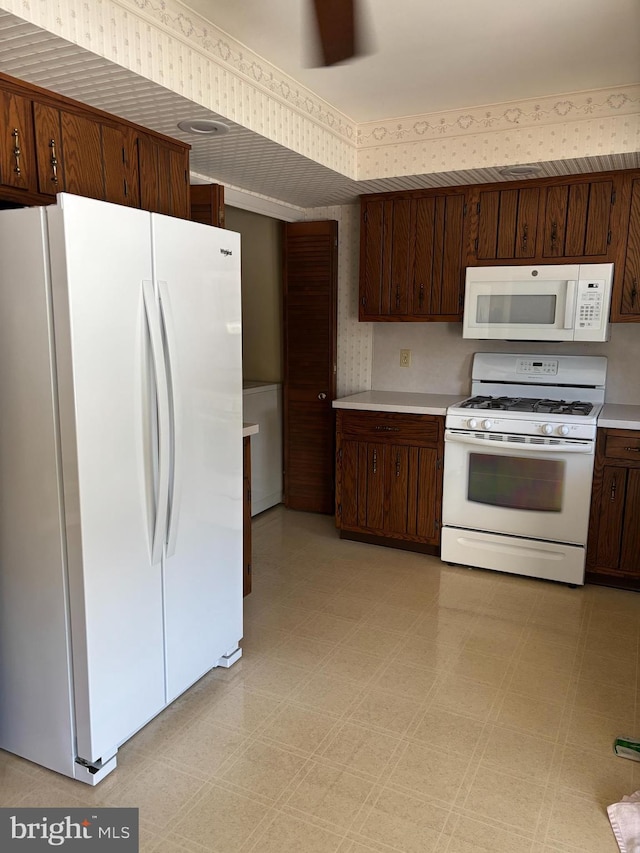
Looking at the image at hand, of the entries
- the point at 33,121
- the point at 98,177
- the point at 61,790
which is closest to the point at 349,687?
the point at 61,790

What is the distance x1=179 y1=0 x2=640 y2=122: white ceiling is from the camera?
7.41 ft

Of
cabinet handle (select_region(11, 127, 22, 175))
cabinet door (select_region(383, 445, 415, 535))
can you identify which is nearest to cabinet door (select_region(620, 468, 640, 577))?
cabinet door (select_region(383, 445, 415, 535))

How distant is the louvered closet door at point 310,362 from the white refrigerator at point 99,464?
2.20 m

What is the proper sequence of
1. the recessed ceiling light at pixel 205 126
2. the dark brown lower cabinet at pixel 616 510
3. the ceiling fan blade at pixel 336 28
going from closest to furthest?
the ceiling fan blade at pixel 336 28 → the recessed ceiling light at pixel 205 126 → the dark brown lower cabinet at pixel 616 510

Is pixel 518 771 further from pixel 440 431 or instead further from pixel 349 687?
pixel 440 431

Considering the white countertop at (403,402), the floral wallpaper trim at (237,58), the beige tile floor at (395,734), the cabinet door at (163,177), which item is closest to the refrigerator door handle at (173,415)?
the beige tile floor at (395,734)

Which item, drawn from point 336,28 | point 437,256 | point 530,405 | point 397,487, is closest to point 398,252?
point 437,256

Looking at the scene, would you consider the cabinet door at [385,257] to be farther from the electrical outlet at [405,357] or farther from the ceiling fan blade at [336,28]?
the ceiling fan blade at [336,28]

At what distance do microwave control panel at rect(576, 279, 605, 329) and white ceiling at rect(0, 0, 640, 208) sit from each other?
0.61m

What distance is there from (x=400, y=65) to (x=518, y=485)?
7.17 feet

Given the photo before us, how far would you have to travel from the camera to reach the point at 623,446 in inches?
130

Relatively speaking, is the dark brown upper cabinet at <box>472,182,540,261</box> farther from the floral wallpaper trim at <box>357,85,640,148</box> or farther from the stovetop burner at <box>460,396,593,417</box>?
the stovetop burner at <box>460,396,593,417</box>

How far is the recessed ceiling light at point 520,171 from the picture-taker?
3338 mm

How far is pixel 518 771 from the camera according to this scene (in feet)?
6.81
